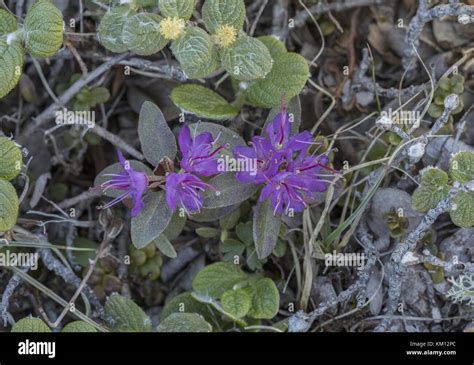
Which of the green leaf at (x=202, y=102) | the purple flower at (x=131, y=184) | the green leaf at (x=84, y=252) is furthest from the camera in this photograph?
the green leaf at (x=84, y=252)

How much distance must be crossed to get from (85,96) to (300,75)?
63cm

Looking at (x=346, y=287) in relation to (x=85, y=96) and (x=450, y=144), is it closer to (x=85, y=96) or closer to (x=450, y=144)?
(x=450, y=144)

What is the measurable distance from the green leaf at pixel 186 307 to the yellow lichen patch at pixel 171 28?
2.29 feet

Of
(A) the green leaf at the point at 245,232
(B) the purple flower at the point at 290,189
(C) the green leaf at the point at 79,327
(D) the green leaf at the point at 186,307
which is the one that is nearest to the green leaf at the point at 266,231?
(B) the purple flower at the point at 290,189

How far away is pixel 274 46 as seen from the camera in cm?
183

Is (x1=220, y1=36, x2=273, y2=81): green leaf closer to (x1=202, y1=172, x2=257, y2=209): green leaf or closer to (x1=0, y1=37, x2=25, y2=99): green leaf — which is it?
(x1=202, y1=172, x2=257, y2=209): green leaf

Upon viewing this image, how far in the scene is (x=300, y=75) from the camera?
1.74 metres

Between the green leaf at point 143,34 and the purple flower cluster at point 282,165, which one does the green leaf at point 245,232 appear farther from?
the green leaf at point 143,34

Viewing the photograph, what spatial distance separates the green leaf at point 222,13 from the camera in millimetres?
1676

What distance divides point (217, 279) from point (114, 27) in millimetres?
713

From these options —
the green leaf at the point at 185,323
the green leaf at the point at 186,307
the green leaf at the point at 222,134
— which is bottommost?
the green leaf at the point at 185,323

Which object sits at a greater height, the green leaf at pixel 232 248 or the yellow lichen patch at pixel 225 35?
the yellow lichen patch at pixel 225 35

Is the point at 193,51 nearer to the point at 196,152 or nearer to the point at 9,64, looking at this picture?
the point at 196,152

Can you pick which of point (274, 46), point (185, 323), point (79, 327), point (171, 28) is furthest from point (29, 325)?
point (274, 46)
